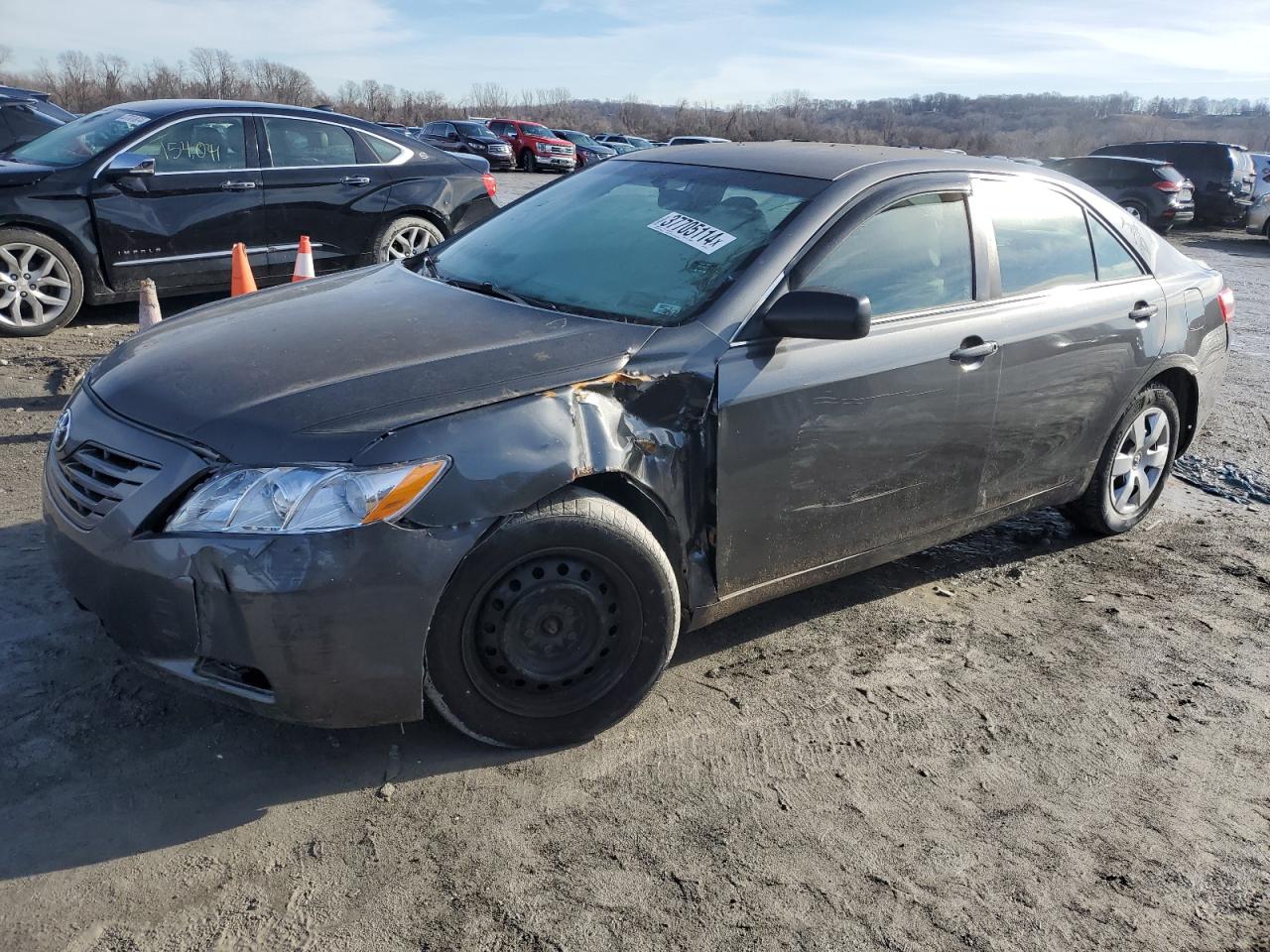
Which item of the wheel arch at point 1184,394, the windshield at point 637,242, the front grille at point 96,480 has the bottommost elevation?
the wheel arch at point 1184,394

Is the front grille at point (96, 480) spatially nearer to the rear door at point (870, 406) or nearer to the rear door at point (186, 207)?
the rear door at point (870, 406)

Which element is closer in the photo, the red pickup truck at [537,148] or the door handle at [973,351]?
the door handle at [973,351]

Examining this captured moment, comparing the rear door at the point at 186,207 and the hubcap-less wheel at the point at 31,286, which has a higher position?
the rear door at the point at 186,207

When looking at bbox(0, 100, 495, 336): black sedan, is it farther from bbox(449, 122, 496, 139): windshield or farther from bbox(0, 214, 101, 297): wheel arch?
bbox(449, 122, 496, 139): windshield

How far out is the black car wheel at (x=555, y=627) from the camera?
279 cm

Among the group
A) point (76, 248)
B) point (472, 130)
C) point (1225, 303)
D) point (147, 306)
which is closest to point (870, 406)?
point (1225, 303)

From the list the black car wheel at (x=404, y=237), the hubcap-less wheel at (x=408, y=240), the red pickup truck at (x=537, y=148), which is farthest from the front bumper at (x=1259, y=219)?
the red pickup truck at (x=537, y=148)

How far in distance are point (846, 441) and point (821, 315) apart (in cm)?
50

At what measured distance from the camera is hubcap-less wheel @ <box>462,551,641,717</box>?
2.86 metres

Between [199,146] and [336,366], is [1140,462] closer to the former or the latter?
[336,366]

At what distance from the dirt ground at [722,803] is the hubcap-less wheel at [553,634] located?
20cm

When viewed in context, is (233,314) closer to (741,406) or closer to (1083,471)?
(741,406)

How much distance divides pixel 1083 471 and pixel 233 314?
137 inches

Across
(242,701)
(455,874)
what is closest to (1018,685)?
(455,874)
